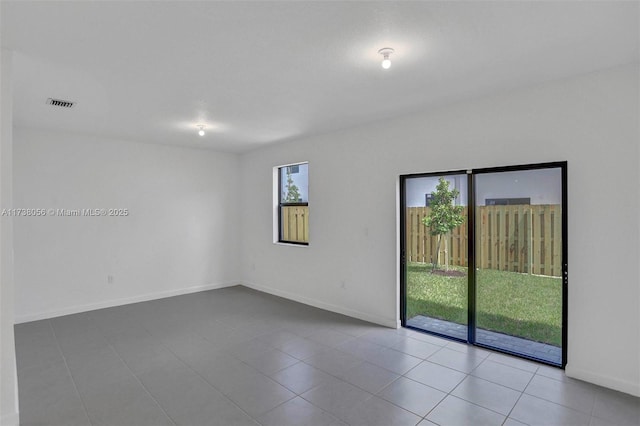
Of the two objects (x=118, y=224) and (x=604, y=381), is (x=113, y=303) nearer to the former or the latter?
(x=118, y=224)

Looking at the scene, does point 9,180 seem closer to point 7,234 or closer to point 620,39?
point 7,234

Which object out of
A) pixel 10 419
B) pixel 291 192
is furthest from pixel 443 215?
pixel 10 419

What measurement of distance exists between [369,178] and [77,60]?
320cm

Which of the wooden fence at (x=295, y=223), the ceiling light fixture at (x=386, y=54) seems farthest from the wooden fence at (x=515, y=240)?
the wooden fence at (x=295, y=223)

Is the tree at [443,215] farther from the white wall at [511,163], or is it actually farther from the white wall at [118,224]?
the white wall at [118,224]

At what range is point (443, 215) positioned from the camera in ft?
12.9

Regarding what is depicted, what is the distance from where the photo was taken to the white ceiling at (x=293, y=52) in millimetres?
1953

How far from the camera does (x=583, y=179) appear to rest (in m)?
2.88

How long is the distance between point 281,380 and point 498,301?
2311 mm

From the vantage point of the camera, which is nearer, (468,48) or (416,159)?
(468,48)

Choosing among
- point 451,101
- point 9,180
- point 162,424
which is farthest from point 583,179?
point 9,180

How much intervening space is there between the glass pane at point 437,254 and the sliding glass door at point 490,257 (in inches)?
0.4

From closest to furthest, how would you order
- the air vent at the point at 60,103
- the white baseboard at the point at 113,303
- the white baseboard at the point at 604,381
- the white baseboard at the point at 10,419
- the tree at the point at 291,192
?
the white baseboard at the point at 10,419 < the white baseboard at the point at 604,381 < the air vent at the point at 60,103 < the white baseboard at the point at 113,303 < the tree at the point at 291,192

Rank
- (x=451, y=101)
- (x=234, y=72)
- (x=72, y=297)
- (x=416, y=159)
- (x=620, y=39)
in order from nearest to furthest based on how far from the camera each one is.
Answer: (x=620, y=39) → (x=234, y=72) → (x=451, y=101) → (x=416, y=159) → (x=72, y=297)
